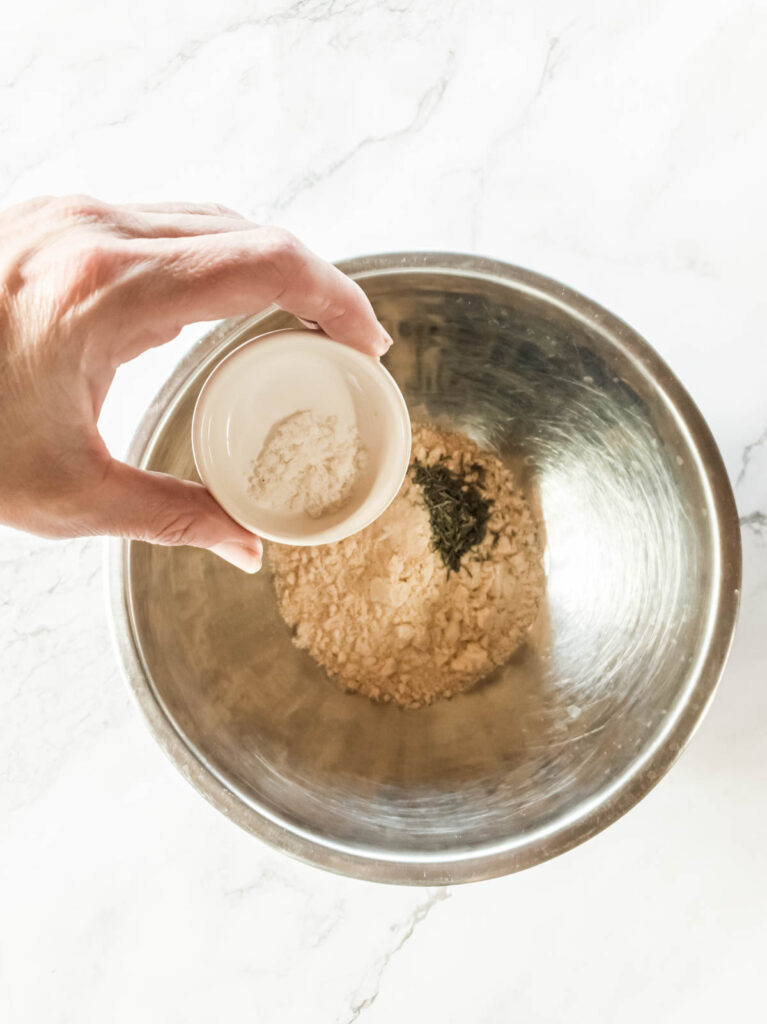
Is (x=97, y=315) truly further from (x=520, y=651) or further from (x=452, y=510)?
(x=520, y=651)

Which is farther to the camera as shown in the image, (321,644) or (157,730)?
(321,644)

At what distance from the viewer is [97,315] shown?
698 millimetres

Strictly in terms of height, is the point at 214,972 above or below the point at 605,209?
below

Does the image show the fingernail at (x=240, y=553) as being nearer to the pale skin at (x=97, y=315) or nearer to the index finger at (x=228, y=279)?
the pale skin at (x=97, y=315)

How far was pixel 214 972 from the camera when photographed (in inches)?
41.5

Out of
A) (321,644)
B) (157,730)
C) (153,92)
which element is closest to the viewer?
(157,730)

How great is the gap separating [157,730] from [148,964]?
0.46 meters

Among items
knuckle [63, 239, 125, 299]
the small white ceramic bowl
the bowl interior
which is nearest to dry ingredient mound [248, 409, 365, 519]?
the small white ceramic bowl

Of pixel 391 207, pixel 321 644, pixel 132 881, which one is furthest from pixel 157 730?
pixel 391 207

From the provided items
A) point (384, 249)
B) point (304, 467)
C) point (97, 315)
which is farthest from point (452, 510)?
point (97, 315)

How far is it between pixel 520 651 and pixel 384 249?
1.95ft

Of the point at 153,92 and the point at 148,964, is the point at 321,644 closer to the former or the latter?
the point at 148,964

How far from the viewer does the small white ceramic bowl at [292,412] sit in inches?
32.2

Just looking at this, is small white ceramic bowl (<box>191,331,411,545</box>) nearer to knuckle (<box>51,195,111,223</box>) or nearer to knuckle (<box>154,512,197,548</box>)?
knuckle (<box>154,512,197,548</box>)
